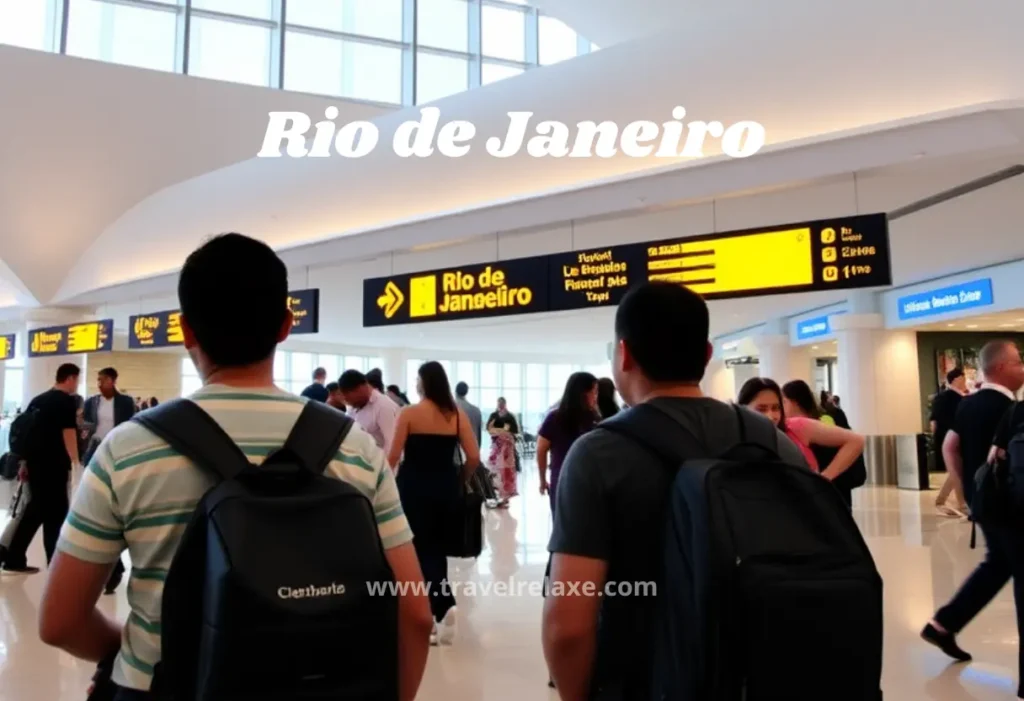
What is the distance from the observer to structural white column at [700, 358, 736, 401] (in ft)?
80.6

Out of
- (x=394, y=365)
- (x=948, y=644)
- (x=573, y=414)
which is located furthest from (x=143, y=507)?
(x=394, y=365)

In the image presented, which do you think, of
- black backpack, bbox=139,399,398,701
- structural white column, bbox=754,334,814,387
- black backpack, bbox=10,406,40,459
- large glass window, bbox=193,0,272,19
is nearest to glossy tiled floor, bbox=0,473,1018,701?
black backpack, bbox=139,399,398,701

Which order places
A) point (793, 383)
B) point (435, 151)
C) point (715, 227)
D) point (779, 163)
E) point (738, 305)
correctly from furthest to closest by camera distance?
point (738, 305) → point (715, 227) → point (435, 151) → point (779, 163) → point (793, 383)

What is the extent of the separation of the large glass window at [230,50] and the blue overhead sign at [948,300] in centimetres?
1228

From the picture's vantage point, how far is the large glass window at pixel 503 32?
18.8 m

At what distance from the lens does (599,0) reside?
8398 millimetres

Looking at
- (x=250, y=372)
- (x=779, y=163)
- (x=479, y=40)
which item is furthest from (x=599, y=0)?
(x=479, y=40)

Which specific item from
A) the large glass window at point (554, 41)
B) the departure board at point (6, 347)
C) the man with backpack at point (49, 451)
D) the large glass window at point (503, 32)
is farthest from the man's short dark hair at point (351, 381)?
the large glass window at point (554, 41)

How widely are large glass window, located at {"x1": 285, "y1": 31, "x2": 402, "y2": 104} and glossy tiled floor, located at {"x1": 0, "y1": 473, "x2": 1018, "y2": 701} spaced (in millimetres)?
10463

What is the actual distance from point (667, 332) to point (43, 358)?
14985 millimetres

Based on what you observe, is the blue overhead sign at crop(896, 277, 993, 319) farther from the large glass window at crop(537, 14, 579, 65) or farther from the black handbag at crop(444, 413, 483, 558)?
the black handbag at crop(444, 413, 483, 558)

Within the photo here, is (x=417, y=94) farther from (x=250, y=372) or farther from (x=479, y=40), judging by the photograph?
(x=250, y=372)

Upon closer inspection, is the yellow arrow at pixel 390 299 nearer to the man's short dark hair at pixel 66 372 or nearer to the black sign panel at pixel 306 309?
the black sign panel at pixel 306 309

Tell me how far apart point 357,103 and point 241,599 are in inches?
454
